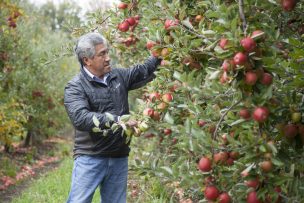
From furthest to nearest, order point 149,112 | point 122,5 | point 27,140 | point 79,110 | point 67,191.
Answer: point 27,140, point 67,191, point 122,5, point 79,110, point 149,112

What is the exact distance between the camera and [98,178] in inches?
145

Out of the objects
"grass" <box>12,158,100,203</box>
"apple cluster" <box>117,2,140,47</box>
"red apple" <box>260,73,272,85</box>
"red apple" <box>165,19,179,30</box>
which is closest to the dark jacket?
"apple cluster" <box>117,2,140,47</box>

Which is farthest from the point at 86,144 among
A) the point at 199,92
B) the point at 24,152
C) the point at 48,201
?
the point at 24,152

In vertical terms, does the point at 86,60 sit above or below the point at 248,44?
below

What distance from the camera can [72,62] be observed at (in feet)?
62.3

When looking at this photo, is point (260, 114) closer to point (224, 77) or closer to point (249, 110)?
point (249, 110)

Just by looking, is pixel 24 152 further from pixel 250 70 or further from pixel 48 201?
pixel 250 70

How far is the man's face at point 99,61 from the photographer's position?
3654mm

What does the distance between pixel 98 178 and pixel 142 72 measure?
3.10 ft

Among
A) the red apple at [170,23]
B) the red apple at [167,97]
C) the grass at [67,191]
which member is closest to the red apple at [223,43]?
the red apple at [170,23]

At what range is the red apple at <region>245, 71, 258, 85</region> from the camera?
5.85ft

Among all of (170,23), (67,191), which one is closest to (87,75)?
(170,23)

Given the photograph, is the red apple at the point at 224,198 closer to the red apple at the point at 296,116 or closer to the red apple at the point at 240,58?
the red apple at the point at 296,116

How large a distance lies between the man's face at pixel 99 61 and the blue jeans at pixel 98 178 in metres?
0.69
